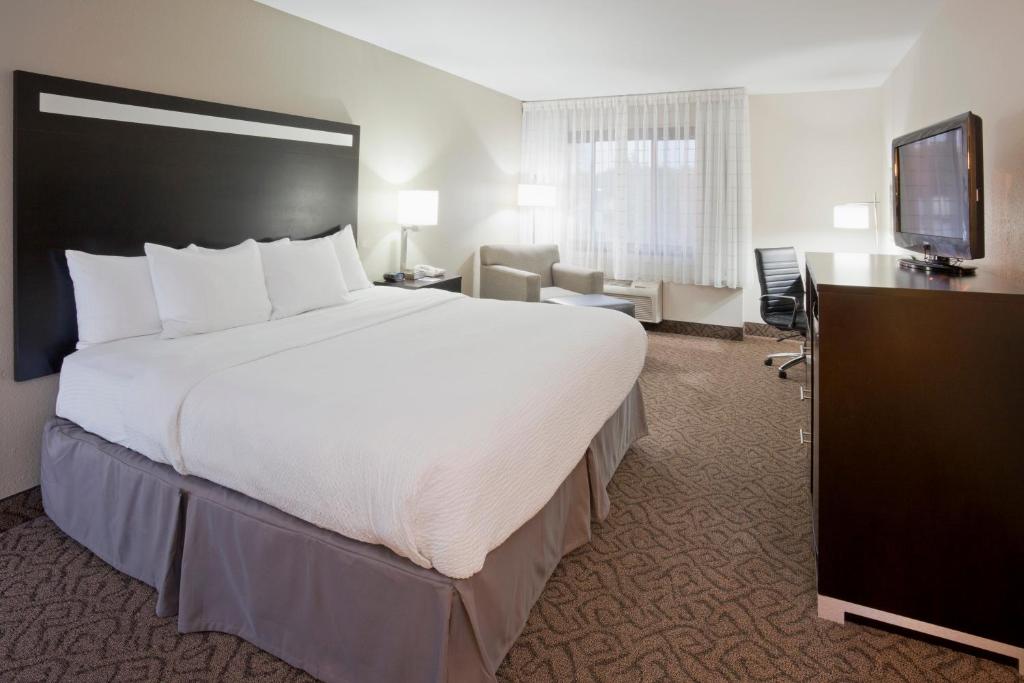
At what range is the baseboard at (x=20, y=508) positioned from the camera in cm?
256

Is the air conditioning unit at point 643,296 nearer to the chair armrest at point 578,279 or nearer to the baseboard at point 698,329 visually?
the baseboard at point 698,329

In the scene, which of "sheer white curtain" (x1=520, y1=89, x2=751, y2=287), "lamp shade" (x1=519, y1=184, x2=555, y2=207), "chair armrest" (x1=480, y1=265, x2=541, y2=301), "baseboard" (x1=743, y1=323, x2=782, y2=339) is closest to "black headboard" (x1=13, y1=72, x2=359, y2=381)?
"chair armrest" (x1=480, y1=265, x2=541, y2=301)

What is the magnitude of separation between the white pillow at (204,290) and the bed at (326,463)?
Result: 12cm

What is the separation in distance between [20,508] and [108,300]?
1000 millimetres

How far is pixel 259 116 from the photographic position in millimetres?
3521

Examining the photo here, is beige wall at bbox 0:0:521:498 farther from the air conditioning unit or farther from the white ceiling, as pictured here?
the air conditioning unit

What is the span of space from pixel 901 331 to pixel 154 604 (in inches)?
105

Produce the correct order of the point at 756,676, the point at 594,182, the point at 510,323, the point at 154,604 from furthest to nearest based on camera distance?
1. the point at 594,182
2. the point at 510,323
3. the point at 154,604
4. the point at 756,676

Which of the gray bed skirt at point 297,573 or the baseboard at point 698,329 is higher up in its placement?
the baseboard at point 698,329

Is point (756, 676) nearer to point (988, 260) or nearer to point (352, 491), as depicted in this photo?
point (352, 491)

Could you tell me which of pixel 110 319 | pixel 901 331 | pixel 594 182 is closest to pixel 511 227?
pixel 594 182

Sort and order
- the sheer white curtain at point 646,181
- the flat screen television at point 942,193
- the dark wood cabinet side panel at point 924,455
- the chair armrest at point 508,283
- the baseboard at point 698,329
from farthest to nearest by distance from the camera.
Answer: the baseboard at point 698,329 → the sheer white curtain at point 646,181 → the chair armrest at point 508,283 → the flat screen television at point 942,193 → the dark wood cabinet side panel at point 924,455

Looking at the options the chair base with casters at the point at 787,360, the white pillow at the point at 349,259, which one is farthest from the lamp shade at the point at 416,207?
the chair base with casters at the point at 787,360

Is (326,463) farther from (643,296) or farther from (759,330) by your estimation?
(759,330)
